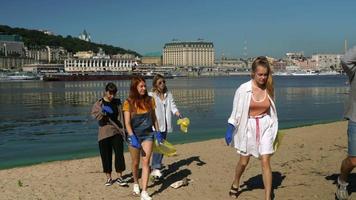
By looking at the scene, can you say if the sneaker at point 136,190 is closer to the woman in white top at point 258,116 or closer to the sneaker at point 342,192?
the woman in white top at point 258,116

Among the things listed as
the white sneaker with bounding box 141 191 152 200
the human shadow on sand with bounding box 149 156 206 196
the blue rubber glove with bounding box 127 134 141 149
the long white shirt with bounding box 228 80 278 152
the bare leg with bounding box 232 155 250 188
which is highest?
the long white shirt with bounding box 228 80 278 152

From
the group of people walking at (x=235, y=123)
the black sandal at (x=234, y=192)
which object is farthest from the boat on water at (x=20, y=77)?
the black sandal at (x=234, y=192)

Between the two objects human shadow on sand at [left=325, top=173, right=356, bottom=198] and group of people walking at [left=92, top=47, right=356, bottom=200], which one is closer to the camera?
group of people walking at [left=92, top=47, right=356, bottom=200]

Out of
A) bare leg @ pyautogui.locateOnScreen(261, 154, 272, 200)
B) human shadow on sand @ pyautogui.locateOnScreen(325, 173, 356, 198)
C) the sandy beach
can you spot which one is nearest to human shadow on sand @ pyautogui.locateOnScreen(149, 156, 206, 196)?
the sandy beach

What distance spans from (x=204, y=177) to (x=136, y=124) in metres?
2.08

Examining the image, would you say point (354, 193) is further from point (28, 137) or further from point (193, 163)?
point (28, 137)

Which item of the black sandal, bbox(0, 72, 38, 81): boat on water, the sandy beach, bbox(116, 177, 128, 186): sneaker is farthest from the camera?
bbox(0, 72, 38, 81): boat on water

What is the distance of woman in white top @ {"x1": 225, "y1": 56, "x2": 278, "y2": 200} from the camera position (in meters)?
6.36

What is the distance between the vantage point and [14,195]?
7785 mm

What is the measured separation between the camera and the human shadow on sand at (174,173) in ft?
27.1

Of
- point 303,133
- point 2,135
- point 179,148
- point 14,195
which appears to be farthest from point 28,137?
point 14,195

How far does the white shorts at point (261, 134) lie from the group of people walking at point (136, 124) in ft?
4.95

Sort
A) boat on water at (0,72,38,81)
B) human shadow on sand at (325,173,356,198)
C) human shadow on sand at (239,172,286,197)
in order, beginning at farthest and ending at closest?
boat on water at (0,72,38,81)
human shadow on sand at (239,172,286,197)
human shadow on sand at (325,173,356,198)

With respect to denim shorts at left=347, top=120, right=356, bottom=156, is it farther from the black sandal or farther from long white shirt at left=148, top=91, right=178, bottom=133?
long white shirt at left=148, top=91, right=178, bottom=133
